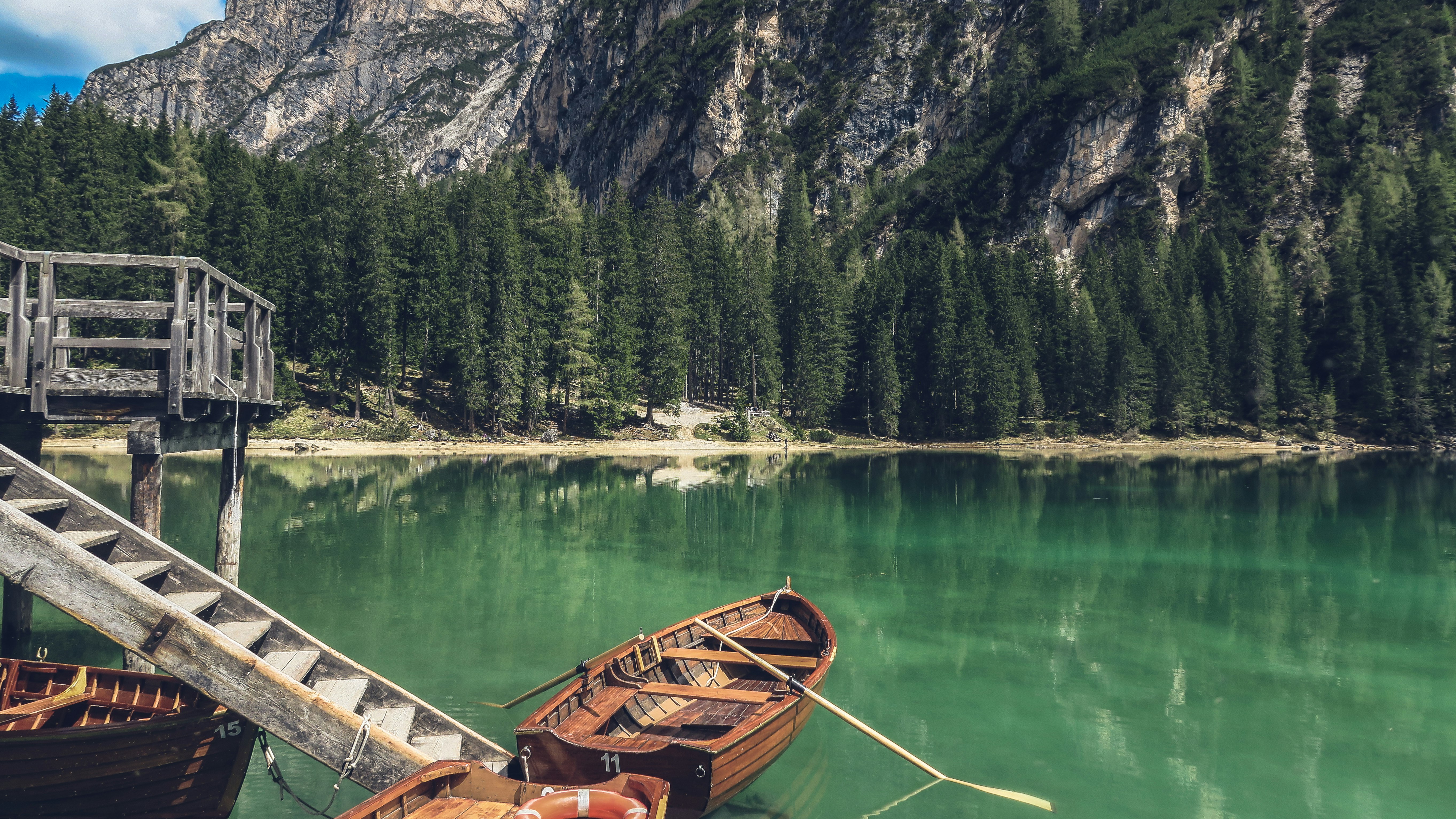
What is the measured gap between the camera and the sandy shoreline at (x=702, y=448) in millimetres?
48344

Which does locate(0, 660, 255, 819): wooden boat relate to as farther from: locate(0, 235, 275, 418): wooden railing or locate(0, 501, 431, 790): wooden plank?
locate(0, 235, 275, 418): wooden railing

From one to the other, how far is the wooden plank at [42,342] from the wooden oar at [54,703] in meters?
3.56

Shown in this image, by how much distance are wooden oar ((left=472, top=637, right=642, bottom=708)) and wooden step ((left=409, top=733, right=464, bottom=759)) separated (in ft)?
5.59

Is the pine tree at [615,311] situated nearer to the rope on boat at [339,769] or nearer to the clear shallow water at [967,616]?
the clear shallow water at [967,616]

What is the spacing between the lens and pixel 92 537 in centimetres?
736

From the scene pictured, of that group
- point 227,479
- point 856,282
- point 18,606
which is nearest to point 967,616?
point 227,479

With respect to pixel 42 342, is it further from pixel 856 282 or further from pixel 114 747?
pixel 856 282

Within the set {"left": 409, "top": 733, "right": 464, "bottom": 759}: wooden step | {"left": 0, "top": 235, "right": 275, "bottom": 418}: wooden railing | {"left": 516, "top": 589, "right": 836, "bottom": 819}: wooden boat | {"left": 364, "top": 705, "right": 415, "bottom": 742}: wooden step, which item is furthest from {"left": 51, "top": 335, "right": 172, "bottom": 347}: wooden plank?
{"left": 516, "top": 589, "right": 836, "bottom": 819}: wooden boat

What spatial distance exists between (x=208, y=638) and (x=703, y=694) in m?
5.21

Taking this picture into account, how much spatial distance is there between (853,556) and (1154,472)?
38.2 metres

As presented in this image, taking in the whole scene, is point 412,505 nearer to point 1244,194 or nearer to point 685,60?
point 1244,194

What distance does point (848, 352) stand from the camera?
83.0 m

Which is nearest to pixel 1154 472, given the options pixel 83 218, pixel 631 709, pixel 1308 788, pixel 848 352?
pixel 848 352

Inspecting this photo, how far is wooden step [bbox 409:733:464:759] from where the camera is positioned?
711 cm
